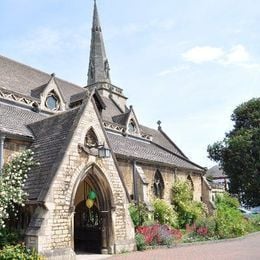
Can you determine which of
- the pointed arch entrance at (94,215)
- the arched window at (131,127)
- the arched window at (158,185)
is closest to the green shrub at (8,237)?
the pointed arch entrance at (94,215)

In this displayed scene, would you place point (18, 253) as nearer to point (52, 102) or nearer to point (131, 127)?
point (52, 102)

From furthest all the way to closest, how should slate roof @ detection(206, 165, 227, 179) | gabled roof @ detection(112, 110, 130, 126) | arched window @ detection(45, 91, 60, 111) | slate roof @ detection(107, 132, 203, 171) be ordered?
slate roof @ detection(206, 165, 227, 179)
gabled roof @ detection(112, 110, 130, 126)
slate roof @ detection(107, 132, 203, 171)
arched window @ detection(45, 91, 60, 111)

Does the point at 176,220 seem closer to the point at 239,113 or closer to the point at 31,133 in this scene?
the point at 31,133

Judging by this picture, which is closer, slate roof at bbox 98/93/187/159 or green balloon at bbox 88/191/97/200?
green balloon at bbox 88/191/97/200

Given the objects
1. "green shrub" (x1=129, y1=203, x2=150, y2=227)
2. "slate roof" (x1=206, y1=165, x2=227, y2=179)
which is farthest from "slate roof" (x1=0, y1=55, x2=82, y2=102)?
"slate roof" (x1=206, y1=165, x2=227, y2=179)

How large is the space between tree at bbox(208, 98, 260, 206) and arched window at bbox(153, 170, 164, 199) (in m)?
17.5

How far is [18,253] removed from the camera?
11617 millimetres

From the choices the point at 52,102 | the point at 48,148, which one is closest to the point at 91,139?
the point at 48,148

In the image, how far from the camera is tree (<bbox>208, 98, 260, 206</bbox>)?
38656mm

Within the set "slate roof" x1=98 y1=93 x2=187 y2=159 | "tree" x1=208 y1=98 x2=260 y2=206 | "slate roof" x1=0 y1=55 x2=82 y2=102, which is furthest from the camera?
"tree" x1=208 y1=98 x2=260 y2=206

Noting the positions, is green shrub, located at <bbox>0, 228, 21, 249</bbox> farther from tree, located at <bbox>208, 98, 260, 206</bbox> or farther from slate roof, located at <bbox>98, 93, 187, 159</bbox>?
tree, located at <bbox>208, 98, 260, 206</bbox>

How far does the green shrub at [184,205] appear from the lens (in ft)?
79.2

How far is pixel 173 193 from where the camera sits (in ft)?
82.0

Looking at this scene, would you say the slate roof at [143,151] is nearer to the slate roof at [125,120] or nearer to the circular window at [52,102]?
the slate roof at [125,120]
